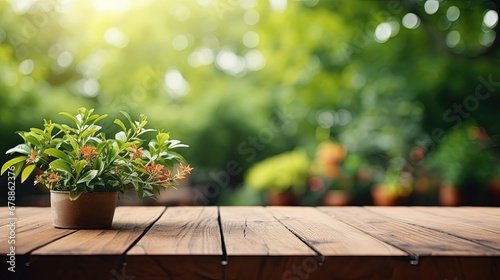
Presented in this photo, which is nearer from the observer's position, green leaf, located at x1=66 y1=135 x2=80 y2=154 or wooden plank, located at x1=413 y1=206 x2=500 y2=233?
green leaf, located at x1=66 y1=135 x2=80 y2=154

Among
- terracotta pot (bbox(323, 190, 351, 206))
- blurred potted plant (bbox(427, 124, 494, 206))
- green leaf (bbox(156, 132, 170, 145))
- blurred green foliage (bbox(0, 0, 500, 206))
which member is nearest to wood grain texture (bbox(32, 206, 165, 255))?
green leaf (bbox(156, 132, 170, 145))

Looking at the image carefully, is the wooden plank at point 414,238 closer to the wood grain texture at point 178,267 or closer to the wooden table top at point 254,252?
the wooden table top at point 254,252

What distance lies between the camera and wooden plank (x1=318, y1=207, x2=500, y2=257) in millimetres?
1125

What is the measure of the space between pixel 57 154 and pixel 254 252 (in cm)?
63

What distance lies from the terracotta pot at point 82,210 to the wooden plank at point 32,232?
29mm

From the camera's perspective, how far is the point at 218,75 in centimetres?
804

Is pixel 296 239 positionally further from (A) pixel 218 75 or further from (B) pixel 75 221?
(A) pixel 218 75

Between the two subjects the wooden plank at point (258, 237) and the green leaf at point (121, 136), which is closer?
the wooden plank at point (258, 237)

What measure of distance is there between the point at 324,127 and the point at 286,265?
5.93m

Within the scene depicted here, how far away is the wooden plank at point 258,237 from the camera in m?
1.10

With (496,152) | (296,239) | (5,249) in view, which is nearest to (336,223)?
(296,239)

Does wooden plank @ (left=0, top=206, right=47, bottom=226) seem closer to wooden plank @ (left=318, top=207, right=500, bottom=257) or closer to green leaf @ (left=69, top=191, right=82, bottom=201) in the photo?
green leaf @ (left=69, top=191, right=82, bottom=201)

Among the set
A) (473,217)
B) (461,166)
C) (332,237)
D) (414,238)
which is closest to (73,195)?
(332,237)

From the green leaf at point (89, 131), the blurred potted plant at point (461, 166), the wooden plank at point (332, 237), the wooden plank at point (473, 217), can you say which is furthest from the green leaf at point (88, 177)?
the blurred potted plant at point (461, 166)
